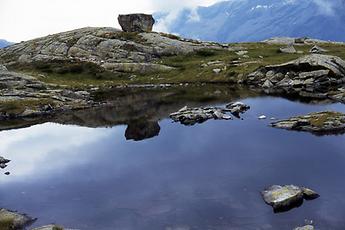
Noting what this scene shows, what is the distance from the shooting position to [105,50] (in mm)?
172500

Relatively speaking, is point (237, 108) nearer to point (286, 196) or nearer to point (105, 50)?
point (286, 196)

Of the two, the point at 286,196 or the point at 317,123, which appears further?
the point at 317,123

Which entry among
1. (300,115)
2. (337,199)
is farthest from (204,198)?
(300,115)

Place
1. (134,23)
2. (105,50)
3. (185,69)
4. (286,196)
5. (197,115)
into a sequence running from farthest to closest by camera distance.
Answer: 1. (134,23)
2. (105,50)
3. (185,69)
4. (197,115)
5. (286,196)

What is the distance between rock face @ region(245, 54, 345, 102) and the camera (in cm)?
11531

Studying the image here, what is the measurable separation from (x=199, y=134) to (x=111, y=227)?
35299 mm

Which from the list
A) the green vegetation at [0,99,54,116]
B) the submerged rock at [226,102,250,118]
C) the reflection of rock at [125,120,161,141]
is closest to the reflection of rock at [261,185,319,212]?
the reflection of rock at [125,120,161,141]

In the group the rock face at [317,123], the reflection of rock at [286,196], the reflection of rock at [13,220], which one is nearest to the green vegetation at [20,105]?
the rock face at [317,123]

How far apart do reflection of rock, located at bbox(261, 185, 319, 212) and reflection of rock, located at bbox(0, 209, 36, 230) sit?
77.3ft

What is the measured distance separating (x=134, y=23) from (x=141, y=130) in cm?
11603

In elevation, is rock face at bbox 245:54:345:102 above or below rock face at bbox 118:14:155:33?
below

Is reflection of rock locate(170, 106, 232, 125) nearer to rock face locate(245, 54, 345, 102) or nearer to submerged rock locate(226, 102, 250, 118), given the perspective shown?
submerged rock locate(226, 102, 250, 118)

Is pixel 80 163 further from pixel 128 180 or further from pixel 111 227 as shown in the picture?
pixel 111 227

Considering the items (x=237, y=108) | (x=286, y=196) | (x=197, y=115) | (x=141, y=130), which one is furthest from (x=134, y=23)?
(x=286, y=196)
